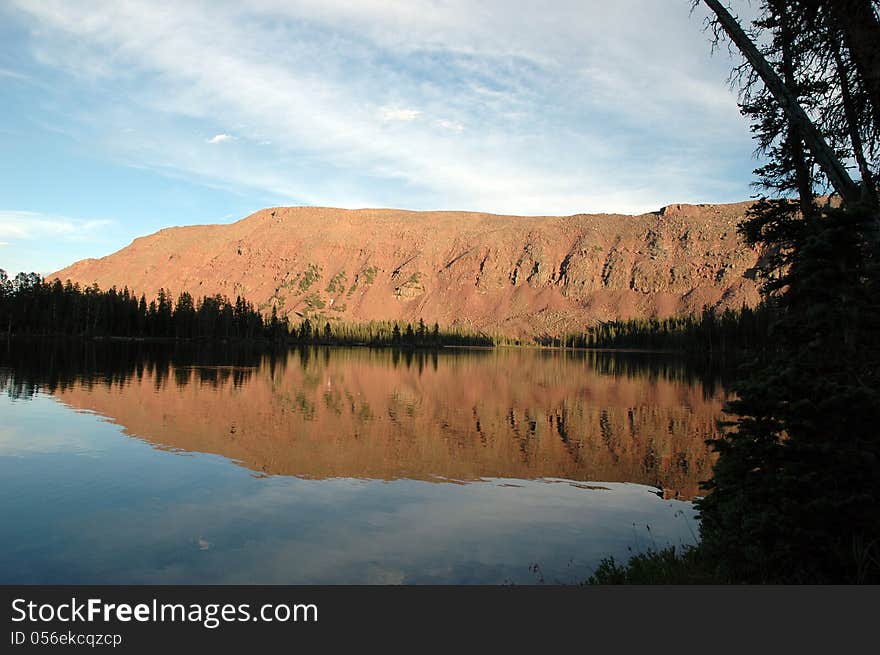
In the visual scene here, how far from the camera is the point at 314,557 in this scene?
1367 cm

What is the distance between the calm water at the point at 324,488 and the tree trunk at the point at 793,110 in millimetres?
8913

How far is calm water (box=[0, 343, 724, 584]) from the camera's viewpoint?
13258 millimetres

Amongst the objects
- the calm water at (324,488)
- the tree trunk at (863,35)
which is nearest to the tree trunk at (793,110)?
the tree trunk at (863,35)

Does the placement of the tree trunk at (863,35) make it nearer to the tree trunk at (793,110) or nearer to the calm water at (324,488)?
the tree trunk at (793,110)

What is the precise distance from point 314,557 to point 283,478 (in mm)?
8457

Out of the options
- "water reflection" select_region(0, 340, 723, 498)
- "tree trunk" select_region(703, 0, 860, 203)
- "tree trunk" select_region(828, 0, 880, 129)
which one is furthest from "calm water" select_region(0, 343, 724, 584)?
"tree trunk" select_region(828, 0, 880, 129)

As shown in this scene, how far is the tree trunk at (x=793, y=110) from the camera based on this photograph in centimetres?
877

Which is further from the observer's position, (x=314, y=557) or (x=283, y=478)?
(x=283, y=478)

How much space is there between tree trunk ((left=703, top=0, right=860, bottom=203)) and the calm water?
8913mm

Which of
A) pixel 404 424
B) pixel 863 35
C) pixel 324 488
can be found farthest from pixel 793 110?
pixel 404 424

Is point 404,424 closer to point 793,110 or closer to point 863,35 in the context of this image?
point 793,110

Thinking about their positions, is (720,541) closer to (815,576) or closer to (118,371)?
(815,576)

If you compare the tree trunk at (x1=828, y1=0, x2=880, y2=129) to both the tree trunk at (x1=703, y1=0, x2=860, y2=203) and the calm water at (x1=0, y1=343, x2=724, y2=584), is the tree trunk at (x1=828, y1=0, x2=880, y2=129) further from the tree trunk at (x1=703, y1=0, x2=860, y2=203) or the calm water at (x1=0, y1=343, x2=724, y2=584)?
the calm water at (x1=0, y1=343, x2=724, y2=584)
